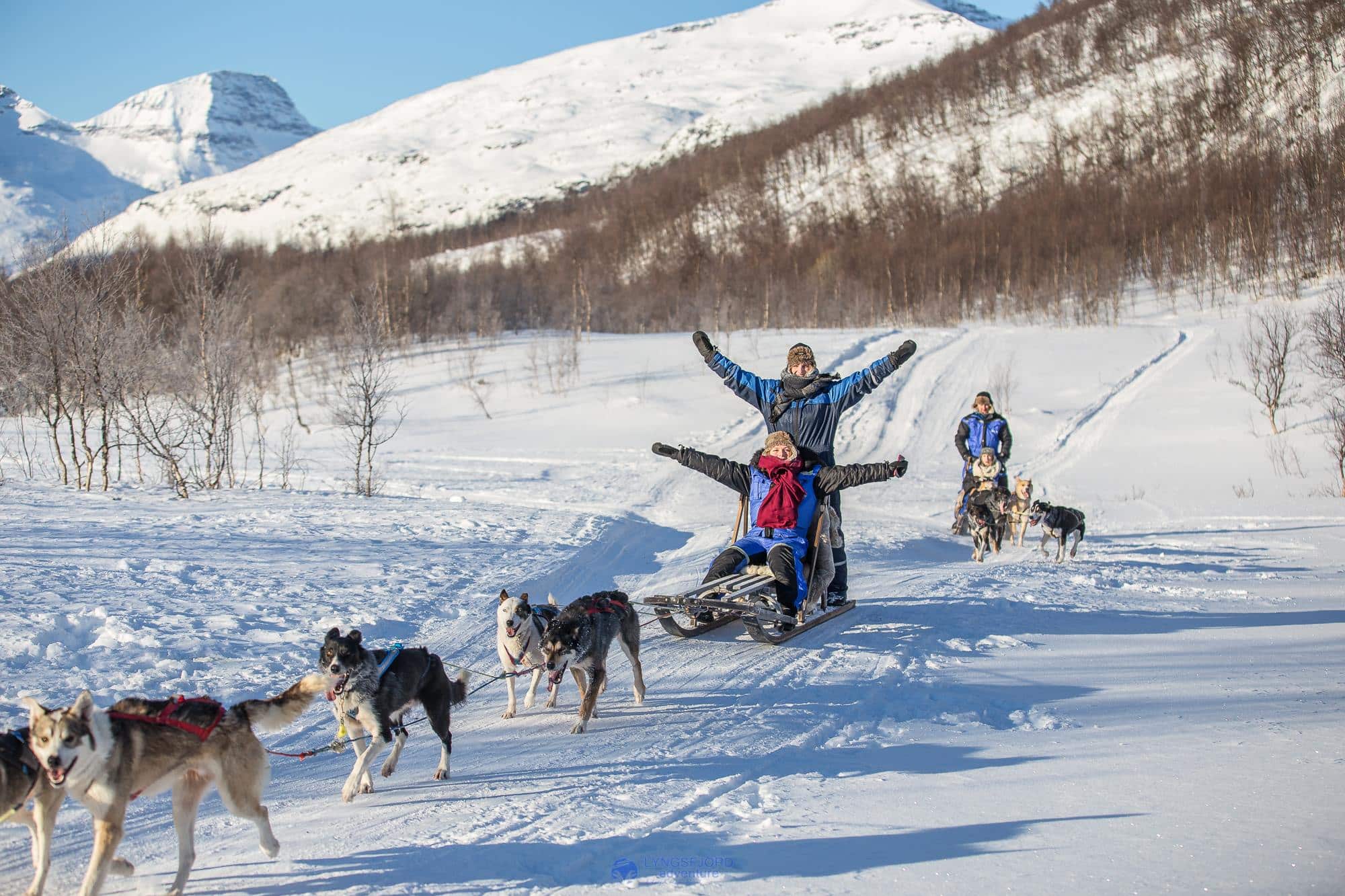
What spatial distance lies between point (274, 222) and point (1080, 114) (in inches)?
3455

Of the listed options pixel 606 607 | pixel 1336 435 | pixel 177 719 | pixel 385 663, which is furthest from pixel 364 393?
pixel 1336 435

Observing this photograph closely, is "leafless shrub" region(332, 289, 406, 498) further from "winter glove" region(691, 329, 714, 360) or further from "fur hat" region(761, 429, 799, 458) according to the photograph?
"fur hat" region(761, 429, 799, 458)

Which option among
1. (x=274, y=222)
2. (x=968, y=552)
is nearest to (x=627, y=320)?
(x=968, y=552)

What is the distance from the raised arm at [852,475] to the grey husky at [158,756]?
5.14m

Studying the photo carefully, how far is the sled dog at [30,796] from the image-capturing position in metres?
3.53

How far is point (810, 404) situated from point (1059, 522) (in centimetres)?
614

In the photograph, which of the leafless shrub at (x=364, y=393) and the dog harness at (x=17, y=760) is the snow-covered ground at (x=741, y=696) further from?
the leafless shrub at (x=364, y=393)

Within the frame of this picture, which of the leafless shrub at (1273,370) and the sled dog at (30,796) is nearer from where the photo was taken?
the sled dog at (30,796)

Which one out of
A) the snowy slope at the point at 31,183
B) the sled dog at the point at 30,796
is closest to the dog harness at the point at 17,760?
the sled dog at the point at 30,796

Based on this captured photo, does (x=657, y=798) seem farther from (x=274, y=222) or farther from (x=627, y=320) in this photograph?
(x=274, y=222)

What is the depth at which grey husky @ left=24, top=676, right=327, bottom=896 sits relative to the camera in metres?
3.54

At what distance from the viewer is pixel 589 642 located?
627 cm

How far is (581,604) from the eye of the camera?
21.4 feet

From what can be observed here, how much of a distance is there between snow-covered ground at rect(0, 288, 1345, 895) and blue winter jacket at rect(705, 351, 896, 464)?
1850mm
